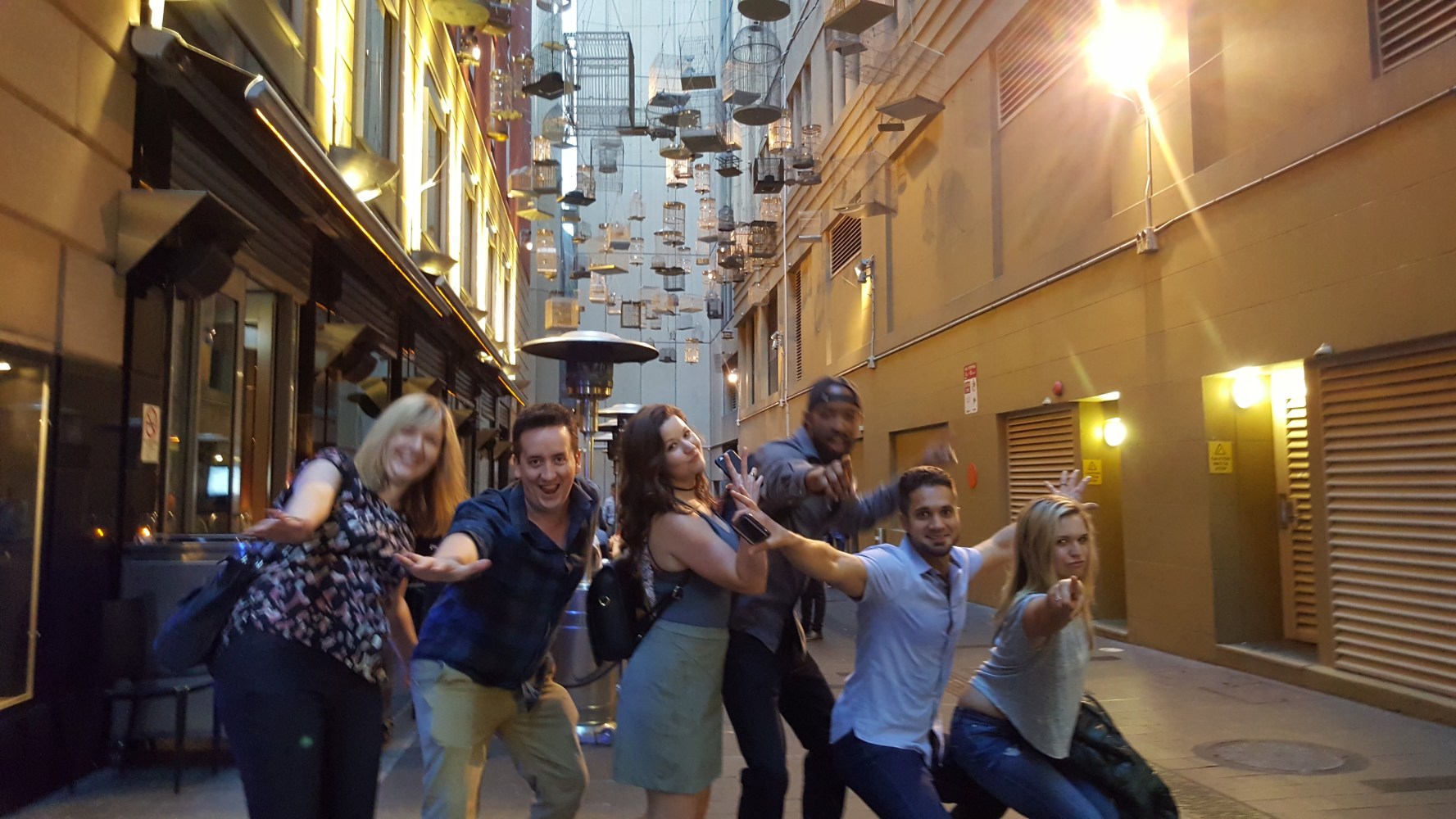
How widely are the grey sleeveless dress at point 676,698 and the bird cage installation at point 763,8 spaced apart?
30.1 feet

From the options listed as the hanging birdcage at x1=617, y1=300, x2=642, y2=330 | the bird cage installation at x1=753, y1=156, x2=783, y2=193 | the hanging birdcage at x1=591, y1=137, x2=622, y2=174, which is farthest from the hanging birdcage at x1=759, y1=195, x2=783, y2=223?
the hanging birdcage at x1=617, y1=300, x2=642, y2=330

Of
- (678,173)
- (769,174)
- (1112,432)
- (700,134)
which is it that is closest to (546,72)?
(700,134)

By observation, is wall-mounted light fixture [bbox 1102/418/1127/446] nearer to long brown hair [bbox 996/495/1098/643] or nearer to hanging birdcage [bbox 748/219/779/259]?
long brown hair [bbox 996/495/1098/643]

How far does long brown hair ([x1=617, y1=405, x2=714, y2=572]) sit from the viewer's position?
10.8 ft

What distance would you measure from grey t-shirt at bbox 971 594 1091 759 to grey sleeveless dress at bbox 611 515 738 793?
96 cm

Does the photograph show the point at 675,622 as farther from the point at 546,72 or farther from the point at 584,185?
the point at 584,185

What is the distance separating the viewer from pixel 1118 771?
10.9 ft

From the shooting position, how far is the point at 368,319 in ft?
44.0

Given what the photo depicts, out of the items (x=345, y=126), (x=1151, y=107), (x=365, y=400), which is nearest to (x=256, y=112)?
(x=345, y=126)

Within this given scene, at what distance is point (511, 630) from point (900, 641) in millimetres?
1229

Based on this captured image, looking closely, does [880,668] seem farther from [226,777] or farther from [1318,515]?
[1318,515]

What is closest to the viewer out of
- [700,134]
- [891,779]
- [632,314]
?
[891,779]

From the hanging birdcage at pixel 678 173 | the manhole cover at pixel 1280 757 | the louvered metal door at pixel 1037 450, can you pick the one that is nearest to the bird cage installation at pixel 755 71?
the hanging birdcage at pixel 678 173

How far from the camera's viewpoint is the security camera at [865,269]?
19.2 meters
